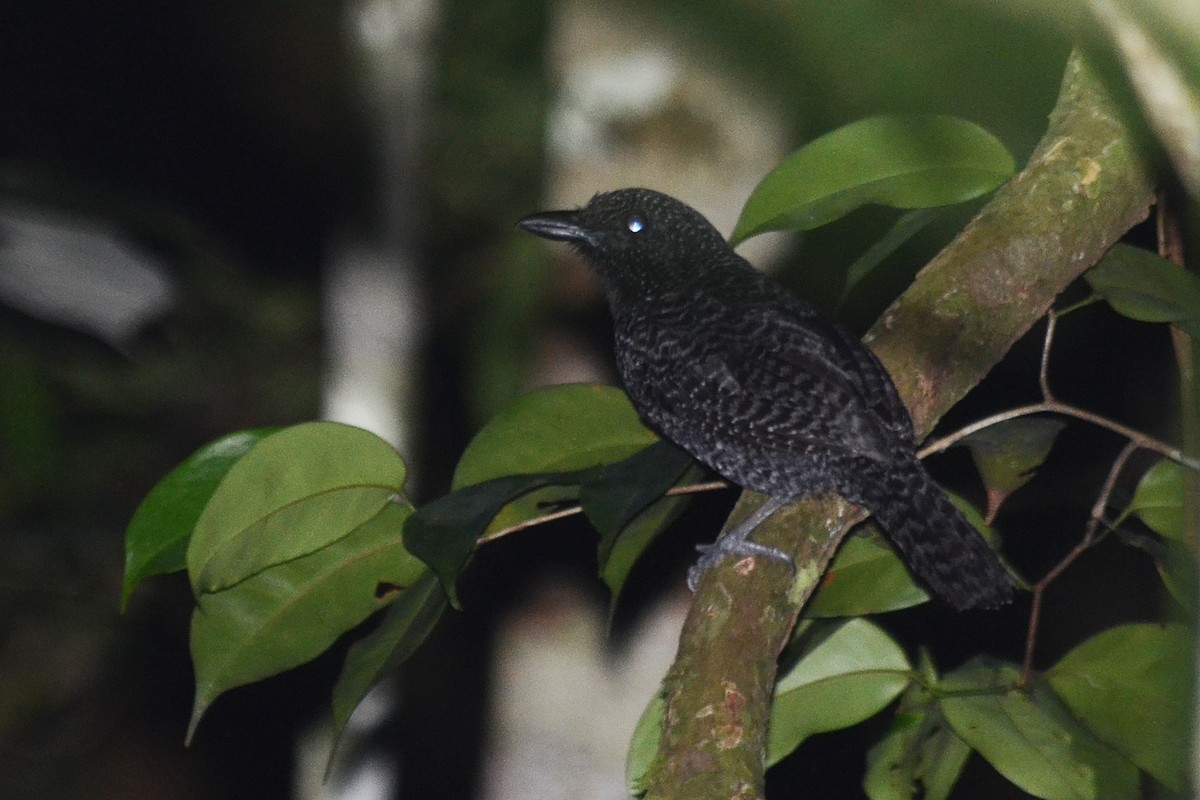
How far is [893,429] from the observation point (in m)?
2.83

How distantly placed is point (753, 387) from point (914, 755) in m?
1.03

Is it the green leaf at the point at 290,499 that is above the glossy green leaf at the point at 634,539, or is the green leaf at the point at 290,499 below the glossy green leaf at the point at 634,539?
above

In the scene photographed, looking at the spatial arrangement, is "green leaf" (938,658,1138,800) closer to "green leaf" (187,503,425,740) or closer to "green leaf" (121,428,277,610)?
"green leaf" (187,503,425,740)

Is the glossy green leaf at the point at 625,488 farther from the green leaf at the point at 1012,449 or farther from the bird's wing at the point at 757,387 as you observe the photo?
the green leaf at the point at 1012,449

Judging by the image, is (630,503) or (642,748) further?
(642,748)

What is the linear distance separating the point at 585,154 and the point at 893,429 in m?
1.64

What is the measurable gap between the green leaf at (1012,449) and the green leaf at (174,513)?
1.44 m

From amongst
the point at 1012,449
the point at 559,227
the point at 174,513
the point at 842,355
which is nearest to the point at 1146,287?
the point at 1012,449

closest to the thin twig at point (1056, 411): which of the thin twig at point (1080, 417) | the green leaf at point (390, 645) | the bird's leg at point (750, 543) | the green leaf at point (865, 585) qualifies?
the thin twig at point (1080, 417)

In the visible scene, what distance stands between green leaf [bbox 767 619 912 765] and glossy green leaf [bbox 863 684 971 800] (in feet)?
0.35

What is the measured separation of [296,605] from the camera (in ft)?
7.82

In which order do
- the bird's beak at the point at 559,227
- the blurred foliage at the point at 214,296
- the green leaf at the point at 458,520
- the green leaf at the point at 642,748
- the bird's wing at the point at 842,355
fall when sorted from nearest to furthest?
the green leaf at the point at 458,520
the green leaf at the point at 642,748
the bird's wing at the point at 842,355
the bird's beak at the point at 559,227
the blurred foliage at the point at 214,296

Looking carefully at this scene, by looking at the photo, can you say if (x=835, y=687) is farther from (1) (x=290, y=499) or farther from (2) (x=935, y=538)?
(1) (x=290, y=499)

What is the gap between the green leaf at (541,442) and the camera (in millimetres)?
2549
